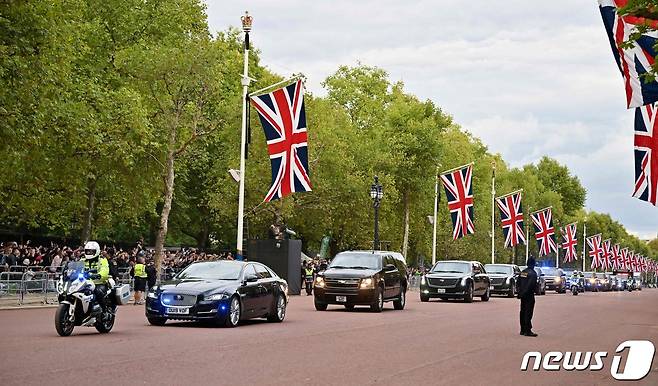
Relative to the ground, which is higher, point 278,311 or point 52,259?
point 52,259

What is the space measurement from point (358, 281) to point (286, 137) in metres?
6.81

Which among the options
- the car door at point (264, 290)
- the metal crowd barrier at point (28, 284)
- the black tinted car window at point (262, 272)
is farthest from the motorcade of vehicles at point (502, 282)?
the car door at point (264, 290)

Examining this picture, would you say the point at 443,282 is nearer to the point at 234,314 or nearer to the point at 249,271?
the point at 249,271

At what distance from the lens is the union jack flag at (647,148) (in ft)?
104

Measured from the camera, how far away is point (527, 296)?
75.9 feet

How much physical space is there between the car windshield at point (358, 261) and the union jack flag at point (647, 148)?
8722 millimetres

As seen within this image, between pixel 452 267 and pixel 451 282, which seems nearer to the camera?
pixel 451 282

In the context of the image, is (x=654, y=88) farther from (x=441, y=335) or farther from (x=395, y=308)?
(x=395, y=308)

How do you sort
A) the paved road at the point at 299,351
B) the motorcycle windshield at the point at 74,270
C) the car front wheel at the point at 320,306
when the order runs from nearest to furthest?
1. the paved road at the point at 299,351
2. the motorcycle windshield at the point at 74,270
3. the car front wheel at the point at 320,306

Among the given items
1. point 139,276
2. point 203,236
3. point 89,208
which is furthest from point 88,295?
point 203,236

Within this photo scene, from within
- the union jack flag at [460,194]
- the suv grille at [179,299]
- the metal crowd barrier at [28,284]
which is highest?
the union jack flag at [460,194]

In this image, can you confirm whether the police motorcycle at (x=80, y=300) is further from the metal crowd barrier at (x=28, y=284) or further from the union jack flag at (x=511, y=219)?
the union jack flag at (x=511, y=219)

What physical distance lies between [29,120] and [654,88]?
738 inches

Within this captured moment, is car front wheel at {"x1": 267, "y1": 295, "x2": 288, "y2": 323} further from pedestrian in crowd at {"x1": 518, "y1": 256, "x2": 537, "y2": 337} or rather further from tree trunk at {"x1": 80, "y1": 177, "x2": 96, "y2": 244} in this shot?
tree trunk at {"x1": 80, "y1": 177, "x2": 96, "y2": 244}
